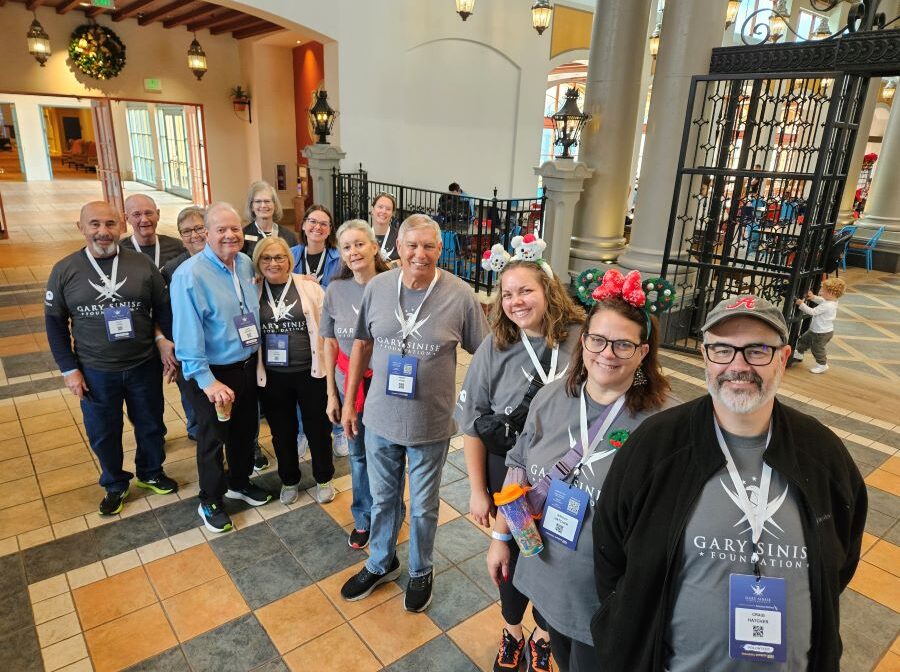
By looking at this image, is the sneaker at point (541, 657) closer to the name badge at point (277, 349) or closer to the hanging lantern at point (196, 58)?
the name badge at point (277, 349)

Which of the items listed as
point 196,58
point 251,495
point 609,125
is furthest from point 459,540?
point 196,58

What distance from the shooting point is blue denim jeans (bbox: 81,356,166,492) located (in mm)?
2844

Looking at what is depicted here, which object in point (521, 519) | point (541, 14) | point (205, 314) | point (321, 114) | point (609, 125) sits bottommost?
point (521, 519)

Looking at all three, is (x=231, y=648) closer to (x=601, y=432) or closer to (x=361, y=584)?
(x=361, y=584)

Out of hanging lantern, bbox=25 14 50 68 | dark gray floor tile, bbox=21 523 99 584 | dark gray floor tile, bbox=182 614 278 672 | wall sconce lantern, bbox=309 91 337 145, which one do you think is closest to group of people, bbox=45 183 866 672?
dark gray floor tile, bbox=21 523 99 584

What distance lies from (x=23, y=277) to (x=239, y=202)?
6.11 m

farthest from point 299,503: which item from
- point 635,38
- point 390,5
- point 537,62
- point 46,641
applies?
point 537,62

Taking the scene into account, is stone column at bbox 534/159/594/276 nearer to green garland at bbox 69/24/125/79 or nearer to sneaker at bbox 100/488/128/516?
sneaker at bbox 100/488/128/516

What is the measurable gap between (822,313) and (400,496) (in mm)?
4631

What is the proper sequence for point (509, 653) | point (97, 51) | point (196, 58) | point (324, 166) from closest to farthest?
point (509, 653), point (324, 166), point (97, 51), point (196, 58)

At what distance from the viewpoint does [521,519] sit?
59.7 inches

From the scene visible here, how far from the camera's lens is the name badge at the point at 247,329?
2645 millimetres

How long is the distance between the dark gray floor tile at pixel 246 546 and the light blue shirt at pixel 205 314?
830 mm

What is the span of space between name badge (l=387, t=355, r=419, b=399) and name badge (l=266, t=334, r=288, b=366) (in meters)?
0.81
